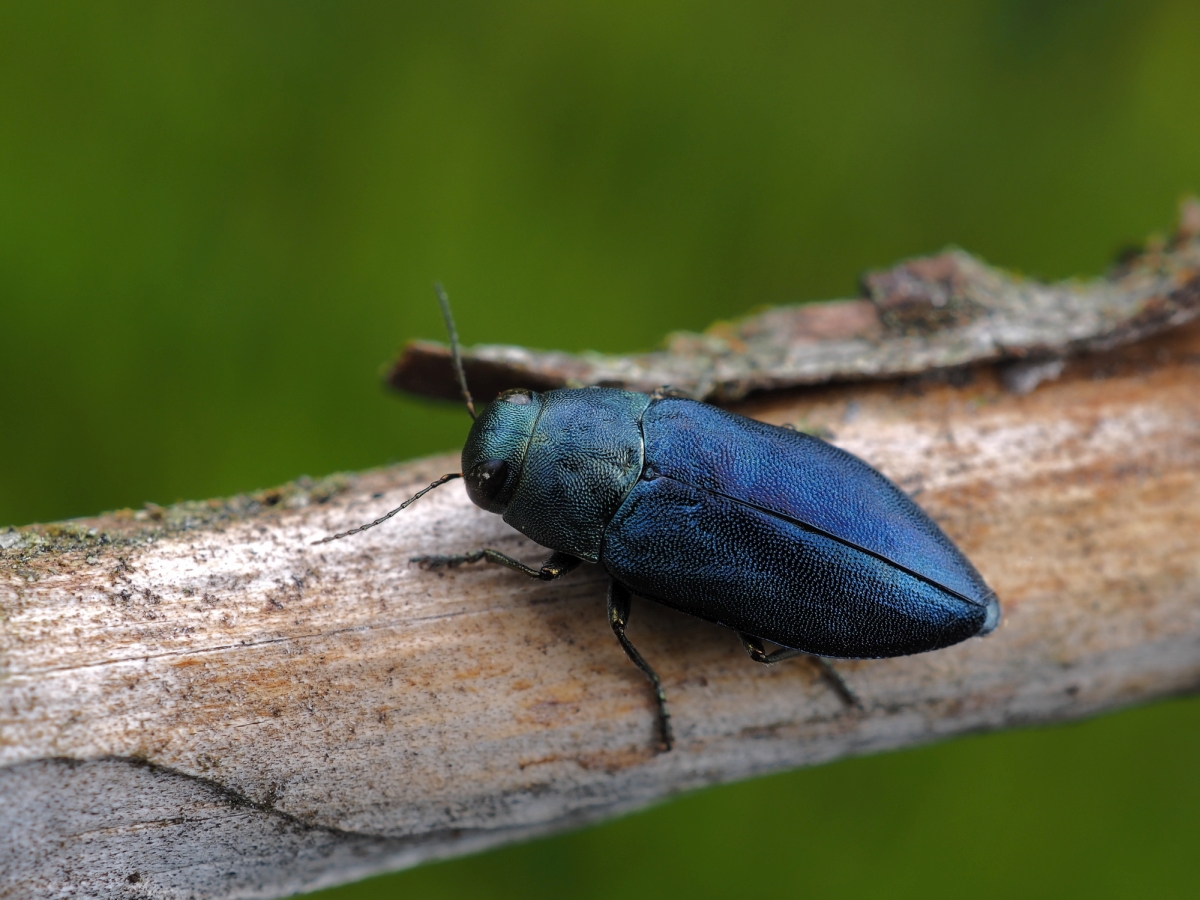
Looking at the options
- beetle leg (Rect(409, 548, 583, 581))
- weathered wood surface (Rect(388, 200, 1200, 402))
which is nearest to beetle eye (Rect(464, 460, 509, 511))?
beetle leg (Rect(409, 548, 583, 581))

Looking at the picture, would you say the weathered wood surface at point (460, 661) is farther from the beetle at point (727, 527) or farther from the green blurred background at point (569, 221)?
Answer: the green blurred background at point (569, 221)

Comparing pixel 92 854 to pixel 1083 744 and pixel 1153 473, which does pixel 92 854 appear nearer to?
pixel 1153 473

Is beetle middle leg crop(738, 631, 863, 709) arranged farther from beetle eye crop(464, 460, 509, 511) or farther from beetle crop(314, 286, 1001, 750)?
beetle eye crop(464, 460, 509, 511)

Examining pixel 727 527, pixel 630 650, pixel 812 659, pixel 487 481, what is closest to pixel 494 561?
pixel 487 481

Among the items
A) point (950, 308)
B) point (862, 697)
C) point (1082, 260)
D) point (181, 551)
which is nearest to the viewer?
point (181, 551)

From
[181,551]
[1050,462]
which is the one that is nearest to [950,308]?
[1050,462]

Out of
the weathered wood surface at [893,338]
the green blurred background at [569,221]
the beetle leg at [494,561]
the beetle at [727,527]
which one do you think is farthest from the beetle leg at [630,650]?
the green blurred background at [569,221]
